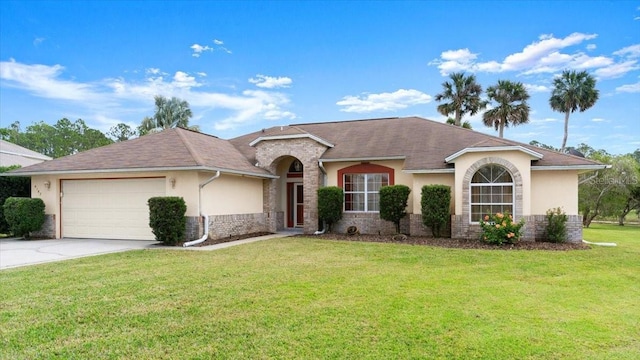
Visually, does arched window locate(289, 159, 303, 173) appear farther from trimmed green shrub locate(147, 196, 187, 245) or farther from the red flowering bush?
the red flowering bush

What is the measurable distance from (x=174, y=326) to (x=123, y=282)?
3137 mm

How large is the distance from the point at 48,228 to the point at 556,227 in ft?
65.6

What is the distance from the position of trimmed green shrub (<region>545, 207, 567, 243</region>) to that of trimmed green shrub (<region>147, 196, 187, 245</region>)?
43.4ft

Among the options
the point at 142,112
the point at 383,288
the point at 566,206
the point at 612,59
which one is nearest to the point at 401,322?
the point at 383,288

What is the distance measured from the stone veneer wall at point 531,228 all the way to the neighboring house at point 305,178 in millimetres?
37

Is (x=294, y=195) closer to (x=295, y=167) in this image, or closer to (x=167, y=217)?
(x=295, y=167)

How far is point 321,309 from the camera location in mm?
5738

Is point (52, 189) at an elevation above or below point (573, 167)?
below

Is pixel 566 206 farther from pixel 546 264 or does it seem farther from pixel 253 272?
pixel 253 272

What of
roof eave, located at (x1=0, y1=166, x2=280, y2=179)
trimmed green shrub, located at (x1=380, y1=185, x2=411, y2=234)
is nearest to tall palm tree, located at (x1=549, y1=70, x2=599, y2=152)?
trimmed green shrub, located at (x1=380, y1=185, x2=411, y2=234)

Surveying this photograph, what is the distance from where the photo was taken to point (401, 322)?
5.16m

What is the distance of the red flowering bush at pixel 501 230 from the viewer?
12.8m

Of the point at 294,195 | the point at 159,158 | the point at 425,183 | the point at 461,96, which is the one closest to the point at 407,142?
the point at 425,183

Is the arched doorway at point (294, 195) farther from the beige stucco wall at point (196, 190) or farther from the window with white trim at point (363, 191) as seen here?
the window with white trim at point (363, 191)
